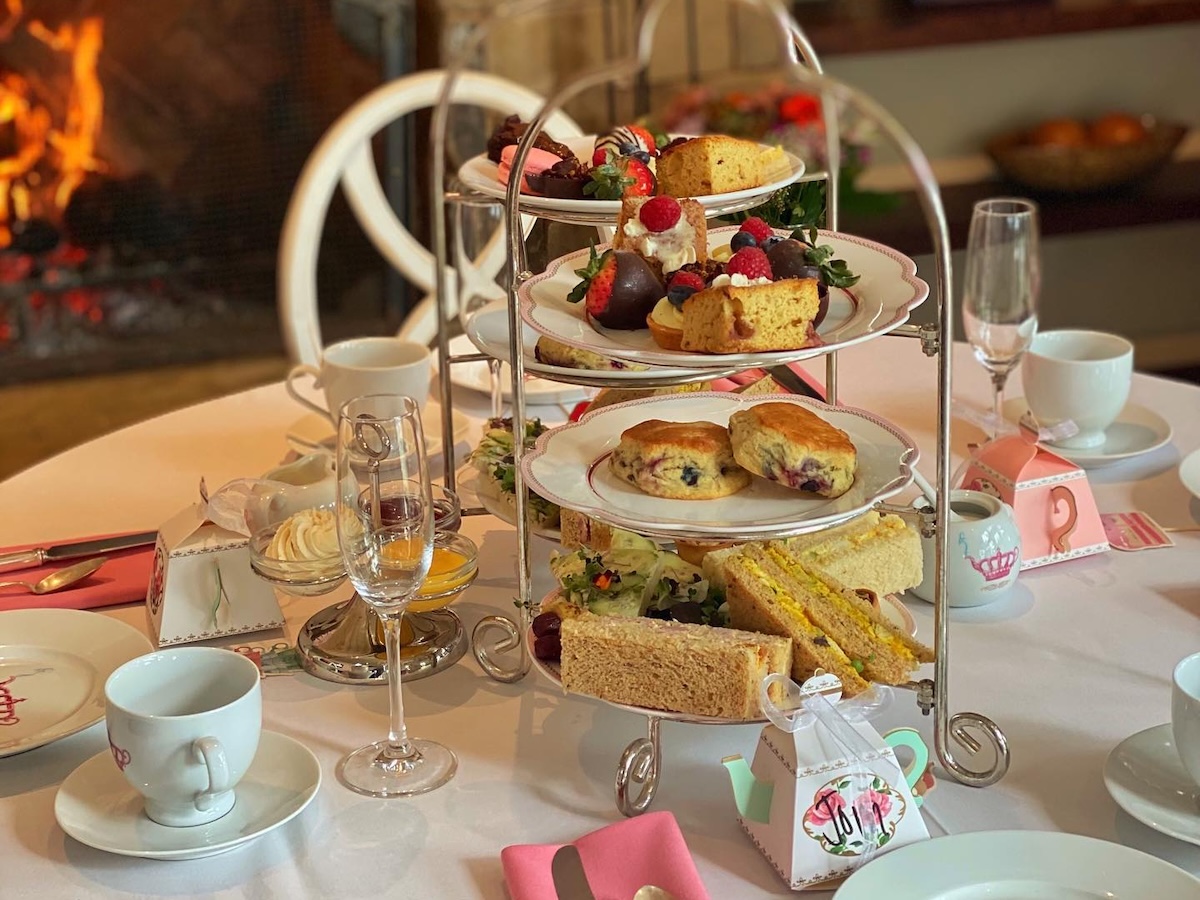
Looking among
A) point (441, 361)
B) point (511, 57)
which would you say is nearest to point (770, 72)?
point (511, 57)

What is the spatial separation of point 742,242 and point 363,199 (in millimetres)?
1243

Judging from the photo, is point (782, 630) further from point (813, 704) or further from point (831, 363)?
point (831, 363)

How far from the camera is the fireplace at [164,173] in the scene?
10.8ft

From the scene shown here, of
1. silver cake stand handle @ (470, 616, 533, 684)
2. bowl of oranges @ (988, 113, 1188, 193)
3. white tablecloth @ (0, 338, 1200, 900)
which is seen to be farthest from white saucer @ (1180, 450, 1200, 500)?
bowl of oranges @ (988, 113, 1188, 193)

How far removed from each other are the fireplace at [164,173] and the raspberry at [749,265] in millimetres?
2398

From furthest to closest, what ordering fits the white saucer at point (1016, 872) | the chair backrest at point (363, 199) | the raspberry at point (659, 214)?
the chair backrest at point (363, 199), the raspberry at point (659, 214), the white saucer at point (1016, 872)

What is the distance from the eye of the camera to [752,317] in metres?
1.01

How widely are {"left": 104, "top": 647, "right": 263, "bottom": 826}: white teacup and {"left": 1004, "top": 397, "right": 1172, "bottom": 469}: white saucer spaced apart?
0.94 meters

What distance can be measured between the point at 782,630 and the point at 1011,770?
0.65 ft

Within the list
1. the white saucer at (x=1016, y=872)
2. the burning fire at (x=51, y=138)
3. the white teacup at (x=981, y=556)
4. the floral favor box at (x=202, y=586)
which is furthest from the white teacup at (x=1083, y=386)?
the burning fire at (x=51, y=138)

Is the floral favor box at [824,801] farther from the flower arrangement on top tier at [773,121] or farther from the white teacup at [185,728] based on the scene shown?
the flower arrangement on top tier at [773,121]

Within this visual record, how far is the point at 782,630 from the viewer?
109 cm

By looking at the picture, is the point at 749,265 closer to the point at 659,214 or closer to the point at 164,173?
the point at 659,214

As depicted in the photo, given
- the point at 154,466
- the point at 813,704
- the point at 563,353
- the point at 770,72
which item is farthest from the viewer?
the point at 770,72
